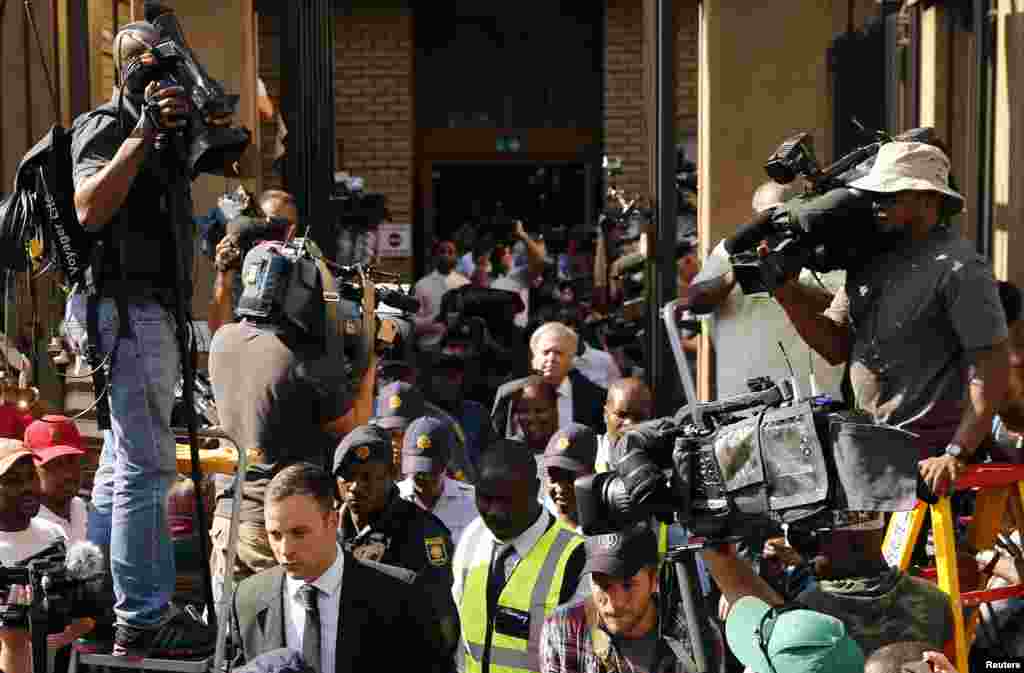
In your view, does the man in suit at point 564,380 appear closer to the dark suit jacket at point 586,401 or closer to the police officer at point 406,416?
the dark suit jacket at point 586,401

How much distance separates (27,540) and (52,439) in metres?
0.72

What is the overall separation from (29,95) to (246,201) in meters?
1.65

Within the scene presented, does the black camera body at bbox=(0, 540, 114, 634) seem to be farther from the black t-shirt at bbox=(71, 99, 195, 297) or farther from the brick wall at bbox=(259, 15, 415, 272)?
the brick wall at bbox=(259, 15, 415, 272)

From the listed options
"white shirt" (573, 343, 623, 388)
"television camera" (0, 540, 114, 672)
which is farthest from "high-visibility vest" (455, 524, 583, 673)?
"white shirt" (573, 343, 623, 388)

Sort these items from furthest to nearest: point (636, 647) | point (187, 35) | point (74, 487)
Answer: point (187, 35), point (74, 487), point (636, 647)

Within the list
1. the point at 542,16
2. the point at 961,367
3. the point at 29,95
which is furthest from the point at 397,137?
the point at 961,367

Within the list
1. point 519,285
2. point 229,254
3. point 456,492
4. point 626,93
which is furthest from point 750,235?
point 626,93

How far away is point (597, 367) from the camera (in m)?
9.17

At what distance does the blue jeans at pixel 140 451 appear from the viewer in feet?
15.9

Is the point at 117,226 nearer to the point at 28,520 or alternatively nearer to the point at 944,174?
the point at 28,520

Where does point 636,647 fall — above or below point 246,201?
below

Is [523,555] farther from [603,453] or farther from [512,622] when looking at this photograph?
[603,453]

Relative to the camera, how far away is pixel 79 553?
14.8 ft

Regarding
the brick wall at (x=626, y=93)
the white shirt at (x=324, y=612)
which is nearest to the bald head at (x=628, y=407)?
the white shirt at (x=324, y=612)
